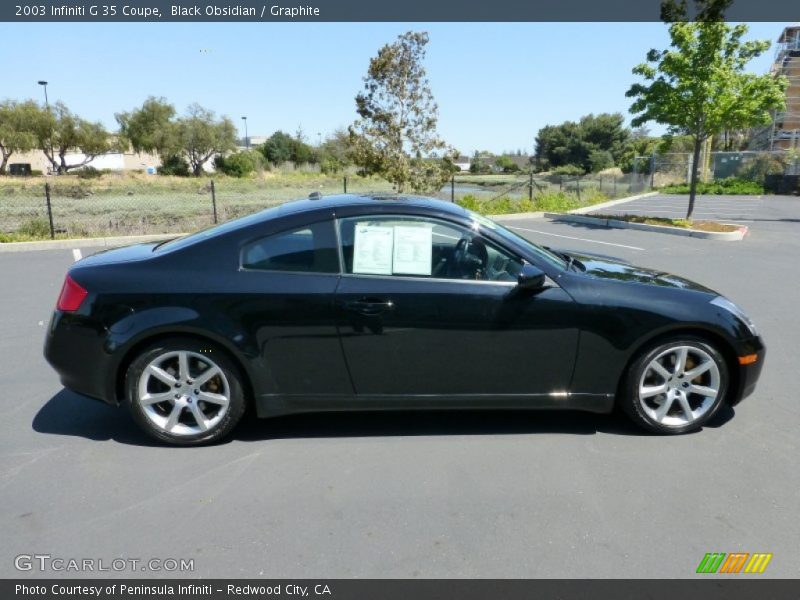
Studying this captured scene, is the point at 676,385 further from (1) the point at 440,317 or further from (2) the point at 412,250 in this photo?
(2) the point at 412,250

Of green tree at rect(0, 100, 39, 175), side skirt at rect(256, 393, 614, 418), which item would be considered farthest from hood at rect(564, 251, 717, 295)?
green tree at rect(0, 100, 39, 175)

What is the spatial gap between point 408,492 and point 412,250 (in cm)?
144

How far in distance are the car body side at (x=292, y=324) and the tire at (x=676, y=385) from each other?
0.28 feet

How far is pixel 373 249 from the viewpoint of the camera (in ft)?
12.2

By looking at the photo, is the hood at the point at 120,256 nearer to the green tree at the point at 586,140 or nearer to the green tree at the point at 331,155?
the green tree at the point at 331,155

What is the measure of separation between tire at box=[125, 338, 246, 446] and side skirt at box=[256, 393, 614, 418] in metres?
0.22

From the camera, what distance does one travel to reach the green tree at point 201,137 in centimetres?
6097

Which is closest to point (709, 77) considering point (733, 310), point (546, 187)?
point (546, 187)

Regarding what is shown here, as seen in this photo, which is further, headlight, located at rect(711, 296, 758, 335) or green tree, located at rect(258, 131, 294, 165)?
green tree, located at rect(258, 131, 294, 165)

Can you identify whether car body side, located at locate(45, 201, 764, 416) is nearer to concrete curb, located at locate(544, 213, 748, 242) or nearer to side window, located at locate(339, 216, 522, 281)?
side window, located at locate(339, 216, 522, 281)

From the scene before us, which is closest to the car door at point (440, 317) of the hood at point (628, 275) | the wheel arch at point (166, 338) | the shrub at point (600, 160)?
the hood at point (628, 275)

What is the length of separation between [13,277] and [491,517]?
9095 millimetres

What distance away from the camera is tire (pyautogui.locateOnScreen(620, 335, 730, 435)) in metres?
3.76
